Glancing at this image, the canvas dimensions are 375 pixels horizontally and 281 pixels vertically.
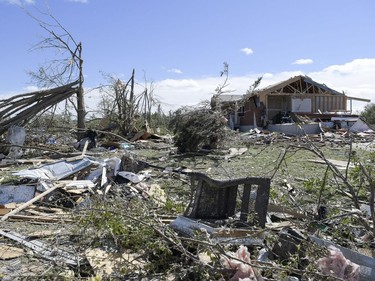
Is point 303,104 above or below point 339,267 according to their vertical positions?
above

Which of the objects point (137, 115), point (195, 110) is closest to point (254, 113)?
point (137, 115)

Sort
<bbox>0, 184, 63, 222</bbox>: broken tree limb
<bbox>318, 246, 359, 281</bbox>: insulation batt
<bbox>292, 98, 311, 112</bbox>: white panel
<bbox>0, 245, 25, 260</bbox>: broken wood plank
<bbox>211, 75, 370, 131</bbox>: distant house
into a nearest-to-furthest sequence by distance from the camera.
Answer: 1. <bbox>318, 246, 359, 281</bbox>: insulation batt
2. <bbox>0, 245, 25, 260</bbox>: broken wood plank
3. <bbox>0, 184, 63, 222</bbox>: broken tree limb
4. <bbox>211, 75, 370, 131</bbox>: distant house
5. <bbox>292, 98, 311, 112</bbox>: white panel

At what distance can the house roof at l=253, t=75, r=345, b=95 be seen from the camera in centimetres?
2950

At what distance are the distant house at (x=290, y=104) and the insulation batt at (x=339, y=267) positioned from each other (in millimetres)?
25620

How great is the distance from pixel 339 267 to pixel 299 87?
29.4m

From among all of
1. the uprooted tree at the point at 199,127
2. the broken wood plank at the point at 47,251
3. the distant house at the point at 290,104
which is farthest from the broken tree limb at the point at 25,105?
the distant house at the point at 290,104

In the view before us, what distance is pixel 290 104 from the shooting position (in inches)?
1194

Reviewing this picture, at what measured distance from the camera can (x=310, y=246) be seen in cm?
324

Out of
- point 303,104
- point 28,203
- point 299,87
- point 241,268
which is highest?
point 299,87

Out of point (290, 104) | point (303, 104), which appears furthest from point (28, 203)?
point (303, 104)

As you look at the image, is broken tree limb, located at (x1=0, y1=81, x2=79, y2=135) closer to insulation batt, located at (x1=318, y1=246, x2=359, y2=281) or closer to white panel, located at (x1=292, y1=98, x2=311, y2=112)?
insulation batt, located at (x1=318, y1=246, x2=359, y2=281)

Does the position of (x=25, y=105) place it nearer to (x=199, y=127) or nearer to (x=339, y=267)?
(x=199, y=127)

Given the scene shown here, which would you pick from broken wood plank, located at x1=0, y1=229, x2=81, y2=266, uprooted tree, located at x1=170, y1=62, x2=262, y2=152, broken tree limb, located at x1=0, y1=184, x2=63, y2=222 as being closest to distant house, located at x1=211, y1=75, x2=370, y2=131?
uprooted tree, located at x1=170, y1=62, x2=262, y2=152

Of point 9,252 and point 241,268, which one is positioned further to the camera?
point 9,252
